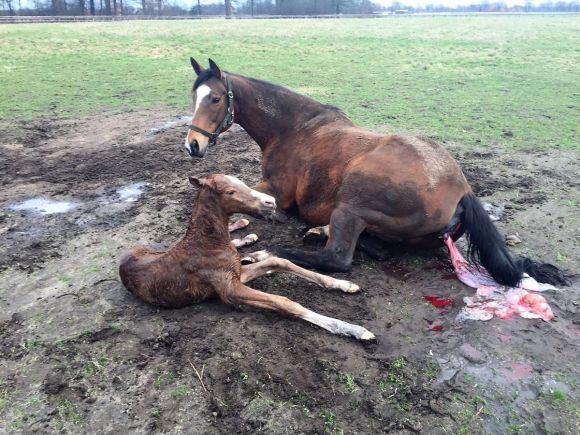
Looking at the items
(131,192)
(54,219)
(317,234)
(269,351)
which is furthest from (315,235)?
(54,219)

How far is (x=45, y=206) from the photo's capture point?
638 centimetres

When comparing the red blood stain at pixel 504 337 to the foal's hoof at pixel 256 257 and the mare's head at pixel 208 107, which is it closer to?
the foal's hoof at pixel 256 257

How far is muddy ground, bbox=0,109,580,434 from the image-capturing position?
120 inches

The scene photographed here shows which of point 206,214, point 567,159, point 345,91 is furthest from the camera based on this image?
point 345,91

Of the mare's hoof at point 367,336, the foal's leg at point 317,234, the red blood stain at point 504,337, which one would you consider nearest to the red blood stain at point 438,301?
the red blood stain at point 504,337

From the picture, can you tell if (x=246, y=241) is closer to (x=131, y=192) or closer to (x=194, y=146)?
(x=194, y=146)

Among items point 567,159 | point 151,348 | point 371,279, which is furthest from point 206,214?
point 567,159

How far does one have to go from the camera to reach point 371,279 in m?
4.62

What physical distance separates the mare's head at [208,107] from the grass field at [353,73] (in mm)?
4605

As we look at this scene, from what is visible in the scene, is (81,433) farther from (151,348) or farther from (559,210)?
(559,210)

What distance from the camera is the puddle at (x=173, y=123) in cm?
958

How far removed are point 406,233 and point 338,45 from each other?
796 inches

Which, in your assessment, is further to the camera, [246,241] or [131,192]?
[131,192]

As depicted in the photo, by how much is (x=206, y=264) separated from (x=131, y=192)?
3118mm
